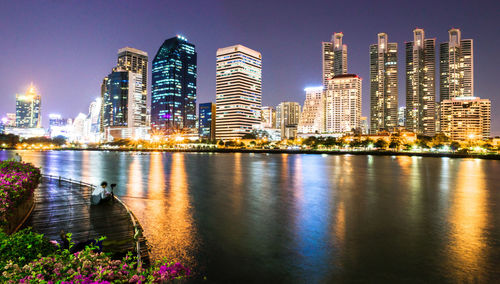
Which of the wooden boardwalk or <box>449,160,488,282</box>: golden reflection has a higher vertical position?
the wooden boardwalk

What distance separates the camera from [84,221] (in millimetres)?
16625

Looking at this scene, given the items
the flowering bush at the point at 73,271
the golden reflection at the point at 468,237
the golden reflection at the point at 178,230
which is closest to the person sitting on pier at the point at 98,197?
the golden reflection at the point at 178,230

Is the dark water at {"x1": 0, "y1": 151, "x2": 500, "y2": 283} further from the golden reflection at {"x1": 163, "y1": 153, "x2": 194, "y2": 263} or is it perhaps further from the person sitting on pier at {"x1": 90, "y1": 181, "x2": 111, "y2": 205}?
the person sitting on pier at {"x1": 90, "y1": 181, "x2": 111, "y2": 205}

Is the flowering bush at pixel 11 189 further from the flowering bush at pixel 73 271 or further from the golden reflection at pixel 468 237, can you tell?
the golden reflection at pixel 468 237

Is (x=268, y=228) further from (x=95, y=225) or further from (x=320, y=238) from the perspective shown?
(x=95, y=225)

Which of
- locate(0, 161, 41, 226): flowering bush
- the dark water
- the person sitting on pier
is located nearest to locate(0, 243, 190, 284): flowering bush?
the dark water

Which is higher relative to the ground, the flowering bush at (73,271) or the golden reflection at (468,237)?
the flowering bush at (73,271)

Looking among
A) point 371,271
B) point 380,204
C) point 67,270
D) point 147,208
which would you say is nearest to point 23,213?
point 147,208

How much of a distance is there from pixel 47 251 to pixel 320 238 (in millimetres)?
15291

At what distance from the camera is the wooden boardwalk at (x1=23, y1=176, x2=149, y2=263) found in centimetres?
1299

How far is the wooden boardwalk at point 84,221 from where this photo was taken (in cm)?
1299

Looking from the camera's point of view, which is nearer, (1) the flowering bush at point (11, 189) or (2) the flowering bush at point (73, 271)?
(2) the flowering bush at point (73, 271)

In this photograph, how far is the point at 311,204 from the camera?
3044cm

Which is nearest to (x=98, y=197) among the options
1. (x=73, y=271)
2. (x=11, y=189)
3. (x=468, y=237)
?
(x=11, y=189)
